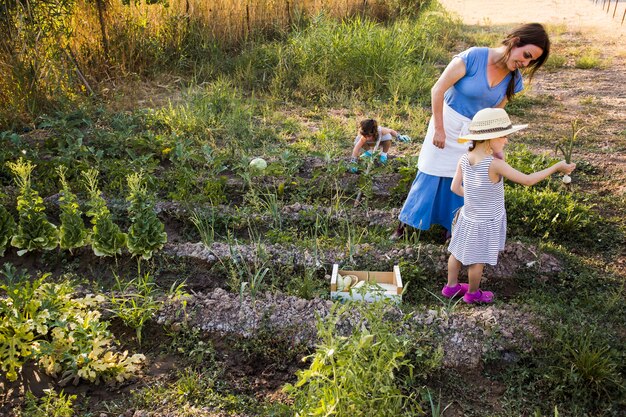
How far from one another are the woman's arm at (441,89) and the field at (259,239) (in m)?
0.72

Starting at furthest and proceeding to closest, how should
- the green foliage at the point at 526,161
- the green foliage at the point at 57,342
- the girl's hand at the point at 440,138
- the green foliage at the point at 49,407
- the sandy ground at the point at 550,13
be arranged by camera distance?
the sandy ground at the point at 550,13 → the green foliage at the point at 526,161 → the girl's hand at the point at 440,138 → the green foliage at the point at 57,342 → the green foliage at the point at 49,407

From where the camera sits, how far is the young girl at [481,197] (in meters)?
2.93

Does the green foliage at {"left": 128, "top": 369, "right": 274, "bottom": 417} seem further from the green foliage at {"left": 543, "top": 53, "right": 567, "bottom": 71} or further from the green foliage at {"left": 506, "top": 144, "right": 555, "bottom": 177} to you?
the green foliage at {"left": 543, "top": 53, "right": 567, "bottom": 71}

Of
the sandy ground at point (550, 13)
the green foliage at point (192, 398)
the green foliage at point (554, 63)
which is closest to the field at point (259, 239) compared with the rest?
the green foliage at point (192, 398)

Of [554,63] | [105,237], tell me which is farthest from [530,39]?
[554,63]

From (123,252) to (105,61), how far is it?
12.6ft

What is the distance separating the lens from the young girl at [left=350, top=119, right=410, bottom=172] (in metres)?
4.72

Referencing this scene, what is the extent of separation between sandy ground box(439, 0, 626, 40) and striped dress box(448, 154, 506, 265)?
8.34 m

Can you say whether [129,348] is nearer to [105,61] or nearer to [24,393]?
[24,393]

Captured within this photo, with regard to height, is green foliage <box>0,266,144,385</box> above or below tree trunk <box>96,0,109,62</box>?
below

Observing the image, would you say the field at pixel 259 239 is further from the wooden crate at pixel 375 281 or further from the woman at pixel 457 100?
the woman at pixel 457 100

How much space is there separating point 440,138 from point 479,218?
617 millimetres

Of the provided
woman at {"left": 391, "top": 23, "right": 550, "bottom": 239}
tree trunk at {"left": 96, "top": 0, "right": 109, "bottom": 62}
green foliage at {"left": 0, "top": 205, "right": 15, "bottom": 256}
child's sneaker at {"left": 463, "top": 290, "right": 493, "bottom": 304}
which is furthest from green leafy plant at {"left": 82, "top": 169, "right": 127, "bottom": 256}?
tree trunk at {"left": 96, "top": 0, "right": 109, "bottom": 62}

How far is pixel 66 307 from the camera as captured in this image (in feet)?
9.46
